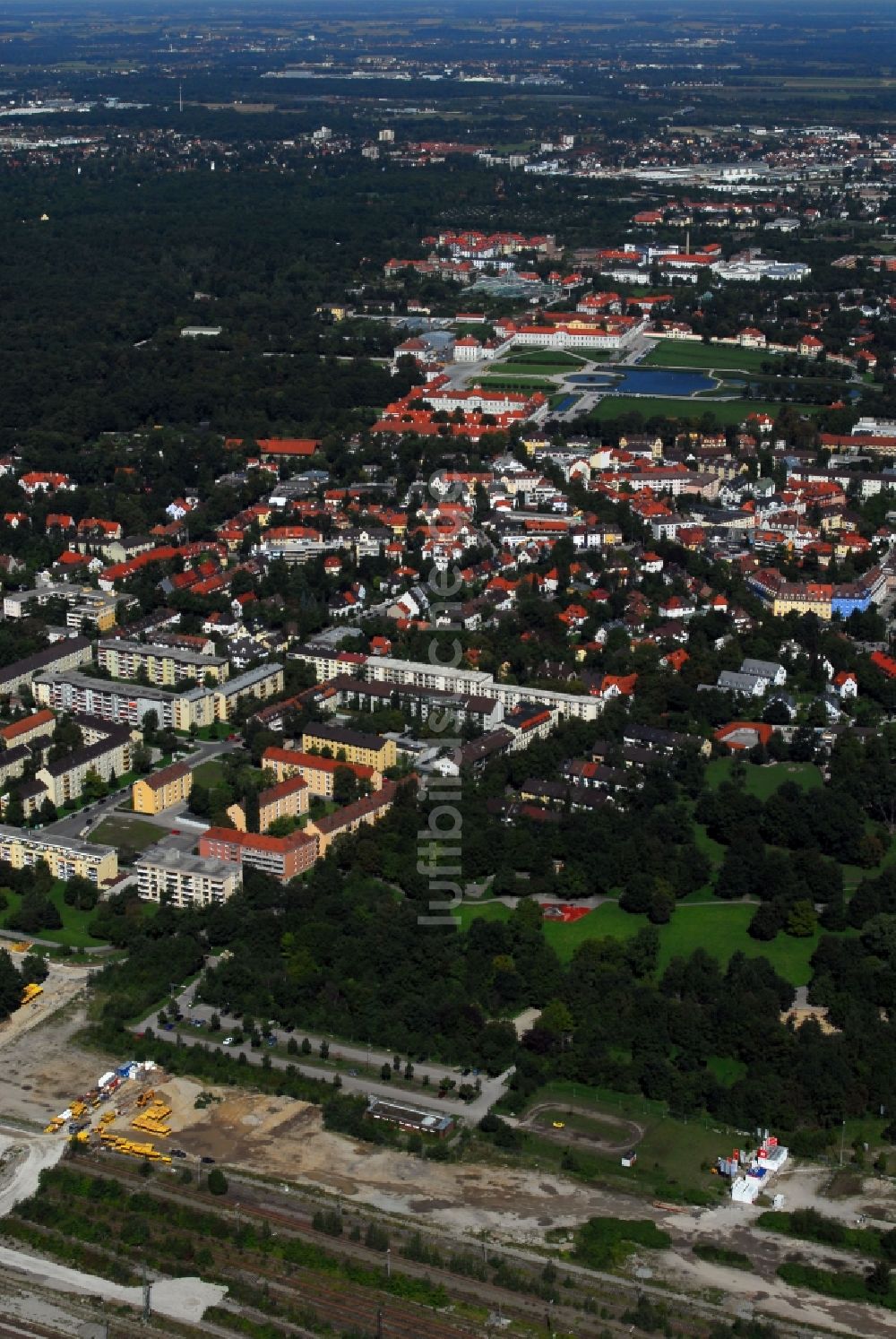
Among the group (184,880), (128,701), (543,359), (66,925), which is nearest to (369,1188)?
(184,880)

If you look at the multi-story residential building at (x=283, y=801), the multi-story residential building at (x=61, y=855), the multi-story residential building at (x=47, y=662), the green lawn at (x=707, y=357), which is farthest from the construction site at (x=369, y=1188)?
the green lawn at (x=707, y=357)

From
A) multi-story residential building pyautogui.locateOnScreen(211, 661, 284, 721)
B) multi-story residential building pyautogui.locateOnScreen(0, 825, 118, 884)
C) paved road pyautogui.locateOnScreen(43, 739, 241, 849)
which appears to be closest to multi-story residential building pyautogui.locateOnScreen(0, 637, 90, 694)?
multi-story residential building pyautogui.locateOnScreen(211, 661, 284, 721)

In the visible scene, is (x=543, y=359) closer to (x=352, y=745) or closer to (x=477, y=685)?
(x=477, y=685)

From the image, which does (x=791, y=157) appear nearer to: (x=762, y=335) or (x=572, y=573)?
(x=762, y=335)

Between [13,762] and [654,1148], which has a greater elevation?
[13,762]

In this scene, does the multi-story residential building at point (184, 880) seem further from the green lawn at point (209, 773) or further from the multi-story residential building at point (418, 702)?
the multi-story residential building at point (418, 702)

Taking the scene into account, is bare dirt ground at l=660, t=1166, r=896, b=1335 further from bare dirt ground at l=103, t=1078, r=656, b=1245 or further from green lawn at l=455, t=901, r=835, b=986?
green lawn at l=455, t=901, r=835, b=986
